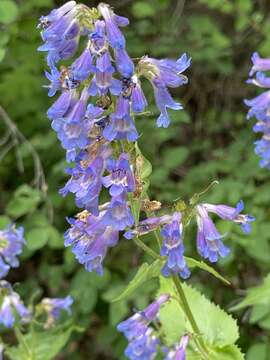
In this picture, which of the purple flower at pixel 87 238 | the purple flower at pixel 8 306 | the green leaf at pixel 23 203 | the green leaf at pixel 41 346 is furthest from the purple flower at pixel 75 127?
the green leaf at pixel 23 203

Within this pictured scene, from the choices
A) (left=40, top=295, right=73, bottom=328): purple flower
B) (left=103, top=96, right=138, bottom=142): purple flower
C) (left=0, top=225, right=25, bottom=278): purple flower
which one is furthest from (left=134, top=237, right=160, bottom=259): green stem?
(left=40, top=295, right=73, bottom=328): purple flower

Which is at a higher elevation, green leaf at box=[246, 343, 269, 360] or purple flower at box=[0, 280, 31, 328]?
purple flower at box=[0, 280, 31, 328]

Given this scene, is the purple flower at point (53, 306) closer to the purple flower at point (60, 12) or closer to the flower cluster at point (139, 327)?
the flower cluster at point (139, 327)

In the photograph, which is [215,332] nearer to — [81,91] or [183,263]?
[183,263]

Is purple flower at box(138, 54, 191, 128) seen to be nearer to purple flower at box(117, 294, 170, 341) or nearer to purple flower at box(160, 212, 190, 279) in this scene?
purple flower at box(160, 212, 190, 279)

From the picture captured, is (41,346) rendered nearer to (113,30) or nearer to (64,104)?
(64,104)

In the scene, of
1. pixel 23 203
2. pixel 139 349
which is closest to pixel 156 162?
pixel 23 203
